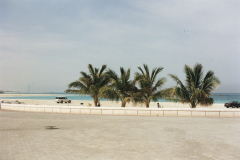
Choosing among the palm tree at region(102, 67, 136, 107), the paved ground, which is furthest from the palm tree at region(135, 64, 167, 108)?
the paved ground

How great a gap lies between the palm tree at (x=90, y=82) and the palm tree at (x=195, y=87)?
618cm

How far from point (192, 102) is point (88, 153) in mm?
13264

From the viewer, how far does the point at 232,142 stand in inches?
271

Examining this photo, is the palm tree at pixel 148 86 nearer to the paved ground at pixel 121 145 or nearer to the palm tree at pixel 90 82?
the palm tree at pixel 90 82

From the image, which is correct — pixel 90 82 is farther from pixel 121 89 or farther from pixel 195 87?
pixel 195 87

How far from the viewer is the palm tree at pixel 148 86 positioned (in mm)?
17359

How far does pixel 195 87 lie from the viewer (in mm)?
17094

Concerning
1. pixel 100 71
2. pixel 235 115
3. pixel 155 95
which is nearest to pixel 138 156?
pixel 235 115

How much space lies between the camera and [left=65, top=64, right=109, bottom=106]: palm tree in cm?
1939

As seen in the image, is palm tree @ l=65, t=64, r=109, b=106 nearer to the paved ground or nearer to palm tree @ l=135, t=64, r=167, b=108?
palm tree @ l=135, t=64, r=167, b=108

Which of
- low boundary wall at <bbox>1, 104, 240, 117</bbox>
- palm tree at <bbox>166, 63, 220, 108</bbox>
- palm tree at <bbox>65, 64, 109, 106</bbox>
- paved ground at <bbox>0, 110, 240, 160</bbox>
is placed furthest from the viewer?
palm tree at <bbox>65, 64, 109, 106</bbox>

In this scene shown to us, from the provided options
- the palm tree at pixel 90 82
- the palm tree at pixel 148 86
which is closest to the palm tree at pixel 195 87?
the palm tree at pixel 148 86

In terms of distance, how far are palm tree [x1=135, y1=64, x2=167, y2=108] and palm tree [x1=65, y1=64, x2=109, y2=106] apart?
347cm

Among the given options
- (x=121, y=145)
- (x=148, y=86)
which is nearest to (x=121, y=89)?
(x=148, y=86)
